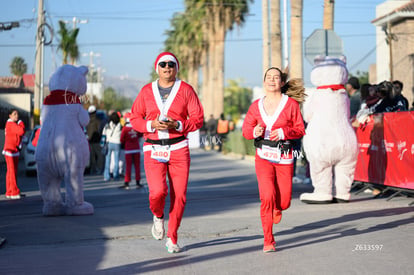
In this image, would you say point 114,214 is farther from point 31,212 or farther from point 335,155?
point 335,155

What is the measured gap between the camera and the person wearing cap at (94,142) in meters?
21.0

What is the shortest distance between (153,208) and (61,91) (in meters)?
4.49

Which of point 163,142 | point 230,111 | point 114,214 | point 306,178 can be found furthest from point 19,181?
point 230,111

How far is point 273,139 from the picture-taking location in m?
7.53

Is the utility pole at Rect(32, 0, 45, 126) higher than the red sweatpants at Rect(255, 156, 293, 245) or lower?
higher

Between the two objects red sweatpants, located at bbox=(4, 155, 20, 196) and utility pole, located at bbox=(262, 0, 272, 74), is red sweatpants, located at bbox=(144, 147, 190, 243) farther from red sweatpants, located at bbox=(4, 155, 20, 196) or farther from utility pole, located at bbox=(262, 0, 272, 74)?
utility pole, located at bbox=(262, 0, 272, 74)

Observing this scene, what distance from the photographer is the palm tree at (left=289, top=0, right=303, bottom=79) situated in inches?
920

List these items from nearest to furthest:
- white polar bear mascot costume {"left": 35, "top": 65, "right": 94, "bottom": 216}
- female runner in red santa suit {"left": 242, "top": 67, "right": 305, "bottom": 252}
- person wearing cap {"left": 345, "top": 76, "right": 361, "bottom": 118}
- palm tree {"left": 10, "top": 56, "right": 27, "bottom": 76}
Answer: female runner in red santa suit {"left": 242, "top": 67, "right": 305, "bottom": 252}, white polar bear mascot costume {"left": 35, "top": 65, "right": 94, "bottom": 216}, person wearing cap {"left": 345, "top": 76, "right": 361, "bottom": 118}, palm tree {"left": 10, "top": 56, "right": 27, "bottom": 76}

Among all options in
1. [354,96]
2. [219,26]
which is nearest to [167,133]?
Result: [354,96]

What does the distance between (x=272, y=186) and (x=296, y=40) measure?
1652 cm

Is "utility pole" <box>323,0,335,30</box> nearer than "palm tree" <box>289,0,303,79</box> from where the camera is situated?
Yes

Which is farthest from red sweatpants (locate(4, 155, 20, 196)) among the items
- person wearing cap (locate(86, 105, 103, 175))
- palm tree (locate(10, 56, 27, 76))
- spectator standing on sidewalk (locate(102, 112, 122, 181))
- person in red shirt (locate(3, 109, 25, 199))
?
palm tree (locate(10, 56, 27, 76))

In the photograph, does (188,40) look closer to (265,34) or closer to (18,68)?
(265,34)

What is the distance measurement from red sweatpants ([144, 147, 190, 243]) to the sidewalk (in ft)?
1.19
